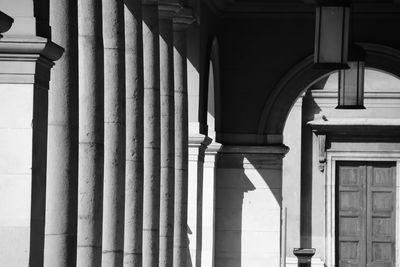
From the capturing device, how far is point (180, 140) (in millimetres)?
18156

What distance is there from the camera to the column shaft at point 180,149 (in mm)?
18188

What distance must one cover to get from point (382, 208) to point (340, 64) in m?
19.1

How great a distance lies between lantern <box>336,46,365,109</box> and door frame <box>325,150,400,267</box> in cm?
1428

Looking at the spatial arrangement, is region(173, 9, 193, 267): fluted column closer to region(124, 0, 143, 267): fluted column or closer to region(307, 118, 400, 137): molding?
region(124, 0, 143, 267): fluted column

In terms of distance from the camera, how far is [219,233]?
23156 mm

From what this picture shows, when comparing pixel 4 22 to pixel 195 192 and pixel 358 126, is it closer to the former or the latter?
pixel 195 192

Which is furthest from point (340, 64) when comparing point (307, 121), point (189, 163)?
point (307, 121)

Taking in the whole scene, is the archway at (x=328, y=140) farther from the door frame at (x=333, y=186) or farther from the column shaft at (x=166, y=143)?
the column shaft at (x=166, y=143)

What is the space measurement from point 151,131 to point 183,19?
2669 millimetres

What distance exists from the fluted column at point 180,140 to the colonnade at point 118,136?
0.01 m

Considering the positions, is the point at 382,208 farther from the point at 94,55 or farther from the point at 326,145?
the point at 94,55

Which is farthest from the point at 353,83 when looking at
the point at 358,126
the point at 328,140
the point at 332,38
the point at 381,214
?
the point at 381,214

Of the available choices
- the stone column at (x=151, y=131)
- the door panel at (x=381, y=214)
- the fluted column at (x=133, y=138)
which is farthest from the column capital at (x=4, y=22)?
the door panel at (x=381, y=214)

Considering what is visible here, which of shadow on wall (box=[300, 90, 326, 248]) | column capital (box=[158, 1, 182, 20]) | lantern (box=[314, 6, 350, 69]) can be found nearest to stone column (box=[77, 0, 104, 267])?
lantern (box=[314, 6, 350, 69])
